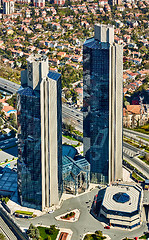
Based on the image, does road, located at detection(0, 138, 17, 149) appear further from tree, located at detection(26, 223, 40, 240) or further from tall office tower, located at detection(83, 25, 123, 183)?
tree, located at detection(26, 223, 40, 240)

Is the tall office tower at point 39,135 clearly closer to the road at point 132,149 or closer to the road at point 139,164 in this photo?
the road at point 139,164

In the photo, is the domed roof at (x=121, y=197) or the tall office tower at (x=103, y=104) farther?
the tall office tower at (x=103, y=104)

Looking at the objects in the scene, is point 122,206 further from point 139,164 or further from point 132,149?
point 132,149

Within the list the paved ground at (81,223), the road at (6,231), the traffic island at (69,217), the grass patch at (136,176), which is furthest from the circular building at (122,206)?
the road at (6,231)

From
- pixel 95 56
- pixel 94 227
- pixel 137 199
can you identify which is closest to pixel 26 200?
pixel 94 227

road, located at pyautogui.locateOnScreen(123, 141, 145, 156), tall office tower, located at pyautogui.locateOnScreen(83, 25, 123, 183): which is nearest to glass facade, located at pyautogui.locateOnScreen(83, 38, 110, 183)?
tall office tower, located at pyautogui.locateOnScreen(83, 25, 123, 183)
